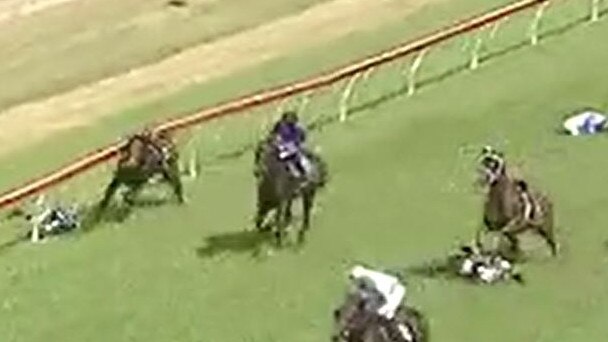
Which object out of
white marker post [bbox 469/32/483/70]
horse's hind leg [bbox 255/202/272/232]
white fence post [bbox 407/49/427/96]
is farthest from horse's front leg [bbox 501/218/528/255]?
white marker post [bbox 469/32/483/70]

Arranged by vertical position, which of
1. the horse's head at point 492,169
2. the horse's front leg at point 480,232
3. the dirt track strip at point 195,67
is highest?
the dirt track strip at point 195,67

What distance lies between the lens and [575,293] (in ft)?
60.3

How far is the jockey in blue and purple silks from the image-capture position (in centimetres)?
1903

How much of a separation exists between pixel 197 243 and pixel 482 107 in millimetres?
5423

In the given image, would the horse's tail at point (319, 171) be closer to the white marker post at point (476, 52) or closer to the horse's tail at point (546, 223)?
the horse's tail at point (546, 223)

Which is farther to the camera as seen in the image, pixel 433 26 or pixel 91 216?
pixel 433 26

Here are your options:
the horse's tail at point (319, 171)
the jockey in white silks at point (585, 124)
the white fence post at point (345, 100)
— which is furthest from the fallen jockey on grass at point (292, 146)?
the white fence post at point (345, 100)

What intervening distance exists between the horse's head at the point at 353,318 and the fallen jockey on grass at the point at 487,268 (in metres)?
3.89

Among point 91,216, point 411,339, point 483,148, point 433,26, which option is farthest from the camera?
point 433,26

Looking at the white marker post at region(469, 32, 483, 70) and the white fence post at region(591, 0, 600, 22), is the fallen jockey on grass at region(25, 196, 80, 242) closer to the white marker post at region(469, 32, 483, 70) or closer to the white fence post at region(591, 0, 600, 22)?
the white marker post at region(469, 32, 483, 70)

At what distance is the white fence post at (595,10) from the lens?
28281 millimetres

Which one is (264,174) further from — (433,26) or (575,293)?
(433,26)

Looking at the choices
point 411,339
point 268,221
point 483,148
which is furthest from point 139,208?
point 411,339

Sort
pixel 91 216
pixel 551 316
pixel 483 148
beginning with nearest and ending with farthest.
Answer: pixel 551 316 < pixel 91 216 < pixel 483 148
